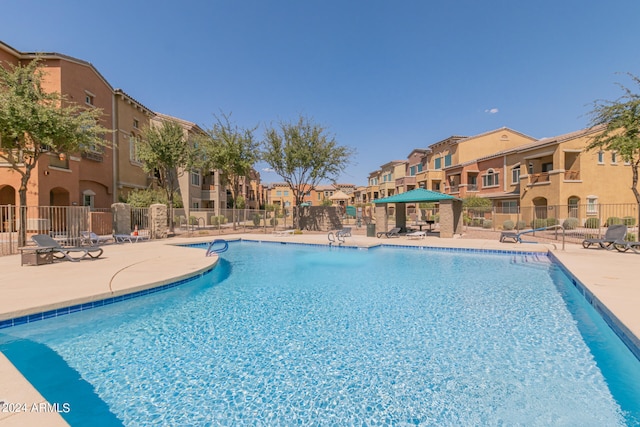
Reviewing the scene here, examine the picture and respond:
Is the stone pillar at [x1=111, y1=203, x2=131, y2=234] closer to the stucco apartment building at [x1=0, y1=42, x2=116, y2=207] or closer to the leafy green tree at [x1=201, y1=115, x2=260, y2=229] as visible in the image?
the stucco apartment building at [x1=0, y1=42, x2=116, y2=207]

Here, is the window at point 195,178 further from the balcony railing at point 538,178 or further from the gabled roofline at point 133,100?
the balcony railing at point 538,178

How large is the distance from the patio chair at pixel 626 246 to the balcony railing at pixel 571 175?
14445 millimetres

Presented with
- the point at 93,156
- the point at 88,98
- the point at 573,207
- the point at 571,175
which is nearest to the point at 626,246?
the point at 573,207

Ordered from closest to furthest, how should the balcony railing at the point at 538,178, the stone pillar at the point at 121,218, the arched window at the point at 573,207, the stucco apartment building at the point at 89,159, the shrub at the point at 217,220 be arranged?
the stone pillar at the point at 121,218, the stucco apartment building at the point at 89,159, the arched window at the point at 573,207, the balcony railing at the point at 538,178, the shrub at the point at 217,220

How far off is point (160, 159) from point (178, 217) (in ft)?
26.3

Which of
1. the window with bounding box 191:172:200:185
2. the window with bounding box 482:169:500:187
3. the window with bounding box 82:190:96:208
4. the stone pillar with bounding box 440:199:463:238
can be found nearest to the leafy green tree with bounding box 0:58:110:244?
the window with bounding box 82:190:96:208

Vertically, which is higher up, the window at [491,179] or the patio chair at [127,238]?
the window at [491,179]

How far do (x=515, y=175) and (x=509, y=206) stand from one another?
121 inches

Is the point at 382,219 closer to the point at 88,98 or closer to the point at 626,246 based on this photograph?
the point at 626,246

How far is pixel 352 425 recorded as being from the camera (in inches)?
120

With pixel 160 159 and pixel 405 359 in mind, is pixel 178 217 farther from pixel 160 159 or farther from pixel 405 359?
pixel 405 359

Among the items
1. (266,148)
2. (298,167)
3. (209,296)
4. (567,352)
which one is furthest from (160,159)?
(567,352)

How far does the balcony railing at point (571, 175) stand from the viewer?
23.9m

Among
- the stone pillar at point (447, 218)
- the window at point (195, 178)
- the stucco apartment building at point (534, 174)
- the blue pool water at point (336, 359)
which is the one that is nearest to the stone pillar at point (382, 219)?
the stone pillar at point (447, 218)
